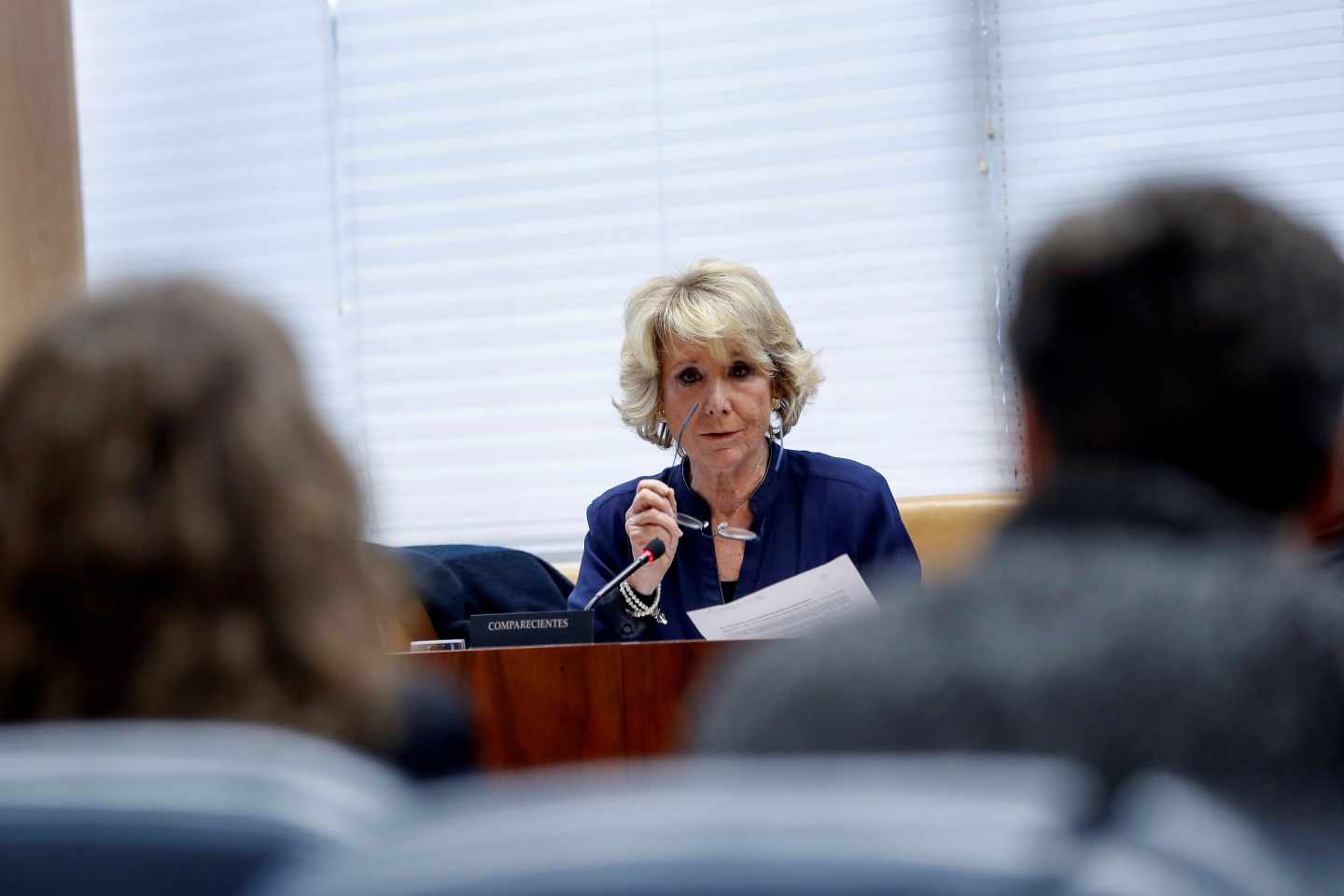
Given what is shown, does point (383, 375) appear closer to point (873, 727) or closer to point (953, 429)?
point (953, 429)

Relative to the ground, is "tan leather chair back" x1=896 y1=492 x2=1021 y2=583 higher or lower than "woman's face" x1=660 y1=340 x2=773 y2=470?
lower

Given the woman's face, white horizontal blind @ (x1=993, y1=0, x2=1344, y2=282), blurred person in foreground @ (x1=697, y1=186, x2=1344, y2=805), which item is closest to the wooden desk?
the woman's face

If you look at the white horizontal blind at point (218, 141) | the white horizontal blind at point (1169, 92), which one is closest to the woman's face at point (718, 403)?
the white horizontal blind at point (1169, 92)

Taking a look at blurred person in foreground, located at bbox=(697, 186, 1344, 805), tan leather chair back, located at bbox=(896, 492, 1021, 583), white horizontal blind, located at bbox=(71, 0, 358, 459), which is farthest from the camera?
white horizontal blind, located at bbox=(71, 0, 358, 459)

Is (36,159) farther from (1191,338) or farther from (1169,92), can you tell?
(1191,338)

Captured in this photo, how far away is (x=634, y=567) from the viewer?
230 cm

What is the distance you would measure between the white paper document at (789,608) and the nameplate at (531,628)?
0.60 ft

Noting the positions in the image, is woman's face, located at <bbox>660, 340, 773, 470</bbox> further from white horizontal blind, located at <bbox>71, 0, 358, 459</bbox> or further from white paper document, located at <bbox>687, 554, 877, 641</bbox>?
white horizontal blind, located at <bbox>71, 0, 358, 459</bbox>

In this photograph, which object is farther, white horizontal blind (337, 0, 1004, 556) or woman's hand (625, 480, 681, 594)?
white horizontal blind (337, 0, 1004, 556)

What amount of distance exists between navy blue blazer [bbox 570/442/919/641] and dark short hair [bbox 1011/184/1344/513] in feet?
5.81

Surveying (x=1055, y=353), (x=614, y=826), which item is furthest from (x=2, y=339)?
(x=614, y=826)

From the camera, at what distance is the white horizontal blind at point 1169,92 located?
337cm

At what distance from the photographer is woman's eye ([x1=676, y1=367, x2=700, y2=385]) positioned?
2.84 m

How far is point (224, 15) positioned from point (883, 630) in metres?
4.00
